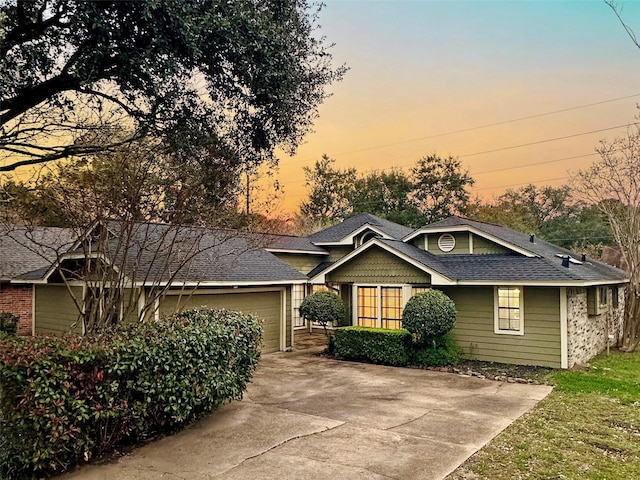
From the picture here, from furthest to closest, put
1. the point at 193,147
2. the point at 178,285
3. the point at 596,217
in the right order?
the point at 596,217 < the point at 178,285 < the point at 193,147

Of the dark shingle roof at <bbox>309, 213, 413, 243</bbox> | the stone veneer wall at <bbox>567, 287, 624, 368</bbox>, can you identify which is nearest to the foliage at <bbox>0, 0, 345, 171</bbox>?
the stone veneer wall at <bbox>567, 287, 624, 368</bbox>

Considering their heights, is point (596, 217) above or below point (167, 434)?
above

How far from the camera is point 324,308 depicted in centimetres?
1336

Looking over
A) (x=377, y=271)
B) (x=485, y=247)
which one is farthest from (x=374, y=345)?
(x=485, y=247)

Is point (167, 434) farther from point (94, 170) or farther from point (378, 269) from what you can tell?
point (378, 269)

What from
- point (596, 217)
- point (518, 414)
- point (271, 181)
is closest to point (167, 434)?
point (271, 181)

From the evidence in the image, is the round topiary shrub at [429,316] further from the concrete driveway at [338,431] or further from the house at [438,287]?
the concrete driveway at [338,431]

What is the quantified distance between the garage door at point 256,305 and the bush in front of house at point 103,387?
464cm

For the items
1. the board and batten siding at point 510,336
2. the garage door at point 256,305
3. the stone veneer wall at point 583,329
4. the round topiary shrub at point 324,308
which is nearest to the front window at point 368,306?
the round topiary shrub at point 324,308

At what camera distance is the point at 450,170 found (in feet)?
122

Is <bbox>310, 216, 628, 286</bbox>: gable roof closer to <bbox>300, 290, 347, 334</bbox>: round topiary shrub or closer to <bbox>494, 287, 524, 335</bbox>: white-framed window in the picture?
<bbox>494, 287, 524, 335</bbox>: white-framed window

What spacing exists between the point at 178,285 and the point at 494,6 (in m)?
9.06

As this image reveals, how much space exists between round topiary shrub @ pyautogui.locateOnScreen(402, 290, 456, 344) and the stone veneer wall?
2.90m

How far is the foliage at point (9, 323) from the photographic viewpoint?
14.6 metres
